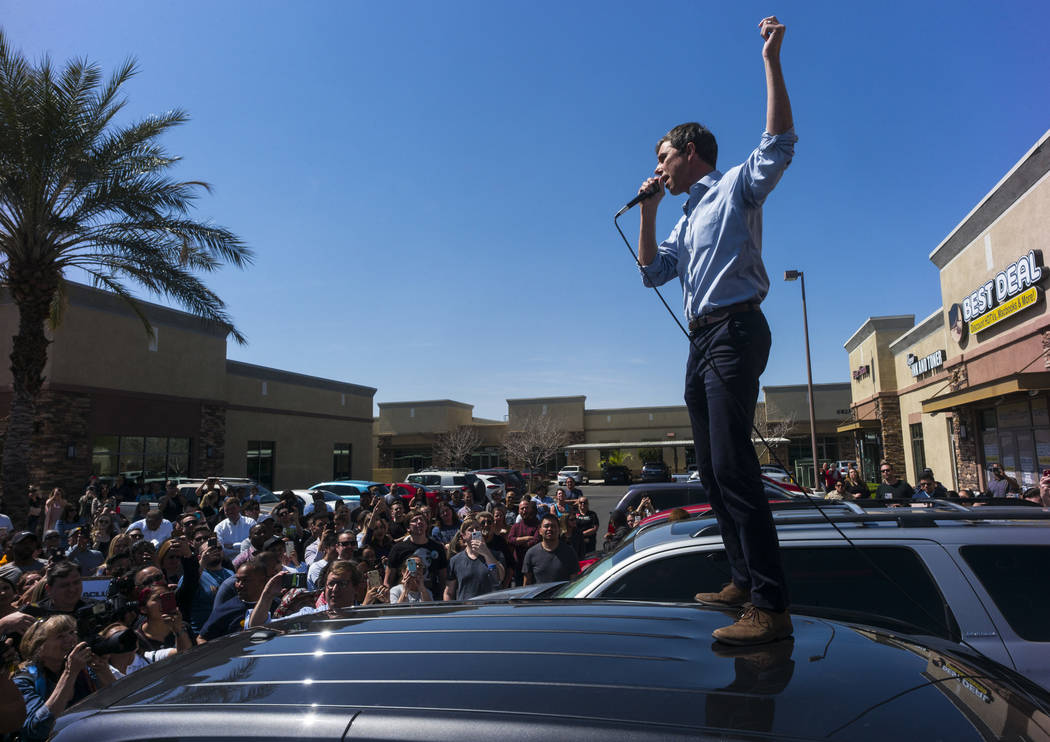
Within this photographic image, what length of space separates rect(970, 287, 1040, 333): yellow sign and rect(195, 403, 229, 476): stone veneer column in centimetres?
2734

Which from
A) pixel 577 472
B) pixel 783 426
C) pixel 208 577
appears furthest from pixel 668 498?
pixel 783 426

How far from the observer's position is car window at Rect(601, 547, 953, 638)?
3.18 meters

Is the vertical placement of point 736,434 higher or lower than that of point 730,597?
higher

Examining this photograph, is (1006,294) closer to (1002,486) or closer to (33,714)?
(1002,486)

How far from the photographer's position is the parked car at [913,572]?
301cm

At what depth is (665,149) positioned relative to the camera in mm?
2928

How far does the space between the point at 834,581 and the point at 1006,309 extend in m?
14.9

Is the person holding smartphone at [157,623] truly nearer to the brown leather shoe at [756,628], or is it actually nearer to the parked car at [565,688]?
the parked car at [565,688]

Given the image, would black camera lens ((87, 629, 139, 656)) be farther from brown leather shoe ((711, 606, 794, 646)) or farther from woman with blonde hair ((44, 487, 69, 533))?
woman with blonde hair ((44, 487, 69, 533))

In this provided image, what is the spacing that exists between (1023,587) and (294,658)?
3188 millimetres

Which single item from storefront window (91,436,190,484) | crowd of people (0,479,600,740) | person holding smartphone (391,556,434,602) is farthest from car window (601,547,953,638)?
storefront window (91,436,190,484)

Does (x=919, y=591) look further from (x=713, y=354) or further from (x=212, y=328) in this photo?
(x=212, y=328)

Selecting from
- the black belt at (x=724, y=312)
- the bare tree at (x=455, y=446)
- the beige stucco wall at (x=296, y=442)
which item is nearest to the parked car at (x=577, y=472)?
the bare tree at (x=455, y=446)

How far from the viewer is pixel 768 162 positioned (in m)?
2.46
